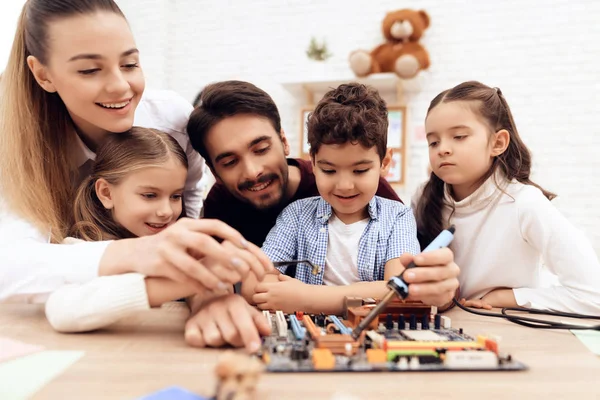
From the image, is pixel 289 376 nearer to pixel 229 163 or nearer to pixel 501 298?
pixel 501 298

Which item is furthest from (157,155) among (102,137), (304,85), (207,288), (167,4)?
(167,4)

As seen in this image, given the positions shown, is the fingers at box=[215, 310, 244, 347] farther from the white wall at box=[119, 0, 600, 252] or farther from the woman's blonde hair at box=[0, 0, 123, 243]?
the white wall at box=[119, 0, 600, 252]

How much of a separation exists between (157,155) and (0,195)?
33cm

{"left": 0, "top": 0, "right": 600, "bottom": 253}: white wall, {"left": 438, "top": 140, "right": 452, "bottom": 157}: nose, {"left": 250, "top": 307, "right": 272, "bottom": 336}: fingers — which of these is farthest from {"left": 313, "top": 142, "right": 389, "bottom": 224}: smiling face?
{"left": 0, "top": 0, "right": 600, "bottom": 253}: white wall

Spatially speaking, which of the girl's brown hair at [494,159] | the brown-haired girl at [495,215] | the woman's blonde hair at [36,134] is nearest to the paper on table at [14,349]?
the woman's blonde hair at [36,134]

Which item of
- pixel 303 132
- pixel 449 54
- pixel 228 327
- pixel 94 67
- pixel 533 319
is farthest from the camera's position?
pixel 303 132

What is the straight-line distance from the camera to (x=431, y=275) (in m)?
0.66

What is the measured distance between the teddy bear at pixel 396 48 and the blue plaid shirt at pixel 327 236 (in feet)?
6.70

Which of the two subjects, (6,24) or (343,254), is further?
(6,24)

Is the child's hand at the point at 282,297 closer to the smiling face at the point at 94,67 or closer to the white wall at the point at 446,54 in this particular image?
the smiling face at the point at 94,67

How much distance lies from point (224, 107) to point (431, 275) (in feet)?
2.39

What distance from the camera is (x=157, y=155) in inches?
45.1

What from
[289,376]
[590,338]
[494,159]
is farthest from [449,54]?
[289,376]

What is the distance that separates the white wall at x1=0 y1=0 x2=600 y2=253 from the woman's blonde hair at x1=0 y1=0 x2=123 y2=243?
2.37m
